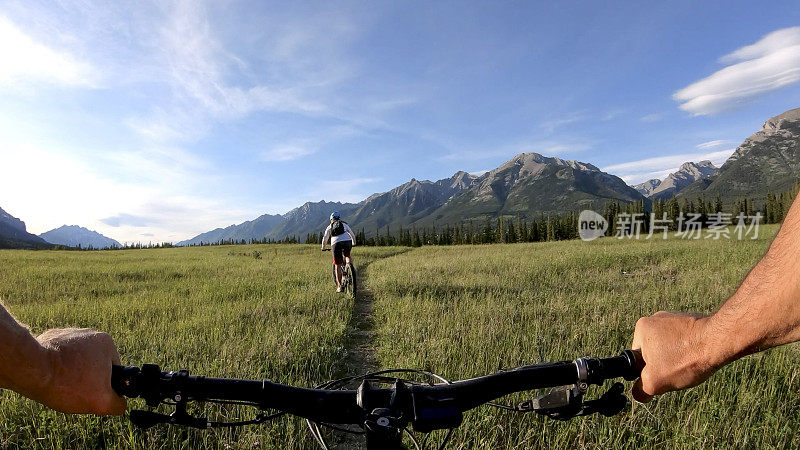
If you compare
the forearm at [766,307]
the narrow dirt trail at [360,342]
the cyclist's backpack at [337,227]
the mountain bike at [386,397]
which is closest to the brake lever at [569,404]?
the mountain bike at [386,397]

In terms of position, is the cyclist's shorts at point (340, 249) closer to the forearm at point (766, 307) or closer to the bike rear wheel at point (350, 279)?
the bike rear wheel at point (350, 279)

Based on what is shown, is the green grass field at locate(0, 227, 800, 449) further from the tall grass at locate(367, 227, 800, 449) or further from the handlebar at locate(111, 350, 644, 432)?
the handlebar at locate(111, 350, 644, 432)

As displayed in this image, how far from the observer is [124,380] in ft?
4.65

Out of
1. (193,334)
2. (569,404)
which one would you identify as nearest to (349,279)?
(193,334)

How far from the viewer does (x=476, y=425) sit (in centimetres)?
358

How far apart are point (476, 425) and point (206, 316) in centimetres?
693

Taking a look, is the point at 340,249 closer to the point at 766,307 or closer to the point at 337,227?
the point at 337,227

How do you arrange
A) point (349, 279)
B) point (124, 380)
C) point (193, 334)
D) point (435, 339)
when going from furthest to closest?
1. point (349, 279)
2. point (193, 334)
3. point (435, 339)
4. point (124, 380)

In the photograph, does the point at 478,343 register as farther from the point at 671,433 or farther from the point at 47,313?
the point at 47,313

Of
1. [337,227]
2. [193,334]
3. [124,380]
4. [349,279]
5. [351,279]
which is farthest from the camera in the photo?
[337,227]

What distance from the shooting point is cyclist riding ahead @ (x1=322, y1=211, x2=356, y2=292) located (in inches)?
491

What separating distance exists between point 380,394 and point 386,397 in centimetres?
4

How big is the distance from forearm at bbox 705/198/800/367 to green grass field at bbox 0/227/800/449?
8.82ft

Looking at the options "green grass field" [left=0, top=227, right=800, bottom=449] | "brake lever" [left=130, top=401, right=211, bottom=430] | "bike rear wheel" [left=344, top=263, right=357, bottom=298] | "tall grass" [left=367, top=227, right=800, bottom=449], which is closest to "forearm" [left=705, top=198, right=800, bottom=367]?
"brake lever" [left=130, top=401, right=211, bottom=430]
